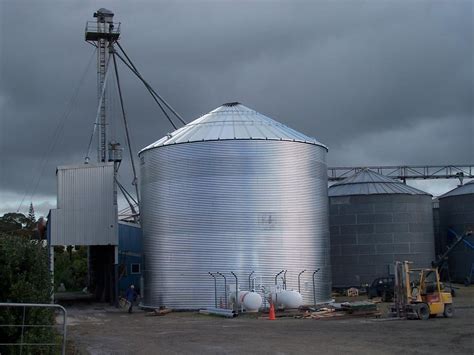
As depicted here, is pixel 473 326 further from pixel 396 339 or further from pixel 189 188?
pixel 189 188

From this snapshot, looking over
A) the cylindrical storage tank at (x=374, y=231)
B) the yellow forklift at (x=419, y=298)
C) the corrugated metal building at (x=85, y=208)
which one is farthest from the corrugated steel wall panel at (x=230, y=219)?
the cylindrical storage tank at (x=374, y=231)

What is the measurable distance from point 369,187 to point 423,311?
78.6ft

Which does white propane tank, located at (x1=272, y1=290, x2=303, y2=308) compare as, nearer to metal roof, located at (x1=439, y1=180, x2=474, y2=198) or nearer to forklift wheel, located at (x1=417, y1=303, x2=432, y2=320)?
forklift wheel, located at (x1=417, y1=303, x2=432, y2=320)

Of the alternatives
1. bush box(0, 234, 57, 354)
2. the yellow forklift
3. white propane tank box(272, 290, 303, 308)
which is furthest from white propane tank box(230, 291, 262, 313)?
bush box(0, 234, 57, 354)

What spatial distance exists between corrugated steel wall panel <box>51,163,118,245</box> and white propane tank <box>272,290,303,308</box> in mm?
11478

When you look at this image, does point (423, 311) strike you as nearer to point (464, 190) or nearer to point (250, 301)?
point (250, 301)

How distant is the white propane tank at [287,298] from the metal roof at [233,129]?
8259 mm

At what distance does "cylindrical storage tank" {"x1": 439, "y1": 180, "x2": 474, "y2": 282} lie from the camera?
5641 cm

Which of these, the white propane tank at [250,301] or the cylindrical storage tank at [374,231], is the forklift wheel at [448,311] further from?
the cylindrical storage tank at [374,231]

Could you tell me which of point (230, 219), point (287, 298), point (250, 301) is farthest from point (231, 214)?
point (287, 298)

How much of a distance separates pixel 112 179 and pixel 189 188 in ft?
23.7

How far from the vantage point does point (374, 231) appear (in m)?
50.3

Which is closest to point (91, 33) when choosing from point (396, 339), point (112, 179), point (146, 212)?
point (112, 179)

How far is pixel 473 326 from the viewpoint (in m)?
25.4
